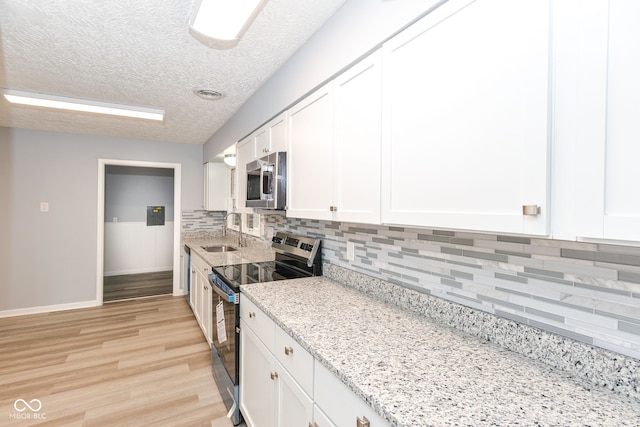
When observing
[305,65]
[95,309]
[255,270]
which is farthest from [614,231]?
[95,309]

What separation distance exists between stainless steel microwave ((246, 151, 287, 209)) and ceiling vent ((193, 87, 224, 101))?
75 cm

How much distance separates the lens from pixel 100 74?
226 centimetres

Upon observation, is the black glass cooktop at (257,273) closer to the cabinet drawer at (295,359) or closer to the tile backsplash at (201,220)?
the cabinet drawer at (295,359)

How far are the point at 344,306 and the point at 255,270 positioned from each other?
1.04 metres

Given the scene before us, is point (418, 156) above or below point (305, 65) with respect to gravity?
below

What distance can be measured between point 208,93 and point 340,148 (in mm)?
1675

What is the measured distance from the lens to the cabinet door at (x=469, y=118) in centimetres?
75

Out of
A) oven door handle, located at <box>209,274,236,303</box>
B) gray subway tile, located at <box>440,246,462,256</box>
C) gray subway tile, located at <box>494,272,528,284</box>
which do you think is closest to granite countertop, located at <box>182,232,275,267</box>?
oven door handle, located at <box>209,274,236,303</box>

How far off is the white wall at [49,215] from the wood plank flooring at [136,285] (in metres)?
0.56

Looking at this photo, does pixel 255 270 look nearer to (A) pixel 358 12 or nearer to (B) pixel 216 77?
(B) pixel 216 77

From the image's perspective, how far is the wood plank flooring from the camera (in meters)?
4.76

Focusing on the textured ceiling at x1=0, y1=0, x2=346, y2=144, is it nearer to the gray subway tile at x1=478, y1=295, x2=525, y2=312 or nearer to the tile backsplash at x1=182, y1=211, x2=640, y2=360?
the tile backsplash at x1=182, y1=211, x2=640, y2=360

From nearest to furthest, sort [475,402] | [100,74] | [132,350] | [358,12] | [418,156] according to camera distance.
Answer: [475,402] → [418,156] → [358,12] → [100,74] → [132,350]

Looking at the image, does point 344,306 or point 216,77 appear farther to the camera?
point 216,77
